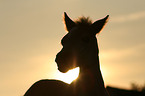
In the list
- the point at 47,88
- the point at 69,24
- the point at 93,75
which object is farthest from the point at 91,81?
the point at 47,88

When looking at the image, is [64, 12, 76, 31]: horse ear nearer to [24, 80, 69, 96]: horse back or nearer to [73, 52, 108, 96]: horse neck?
[73, 52, 108, 96]: horse neck

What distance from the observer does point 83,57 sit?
6926mm

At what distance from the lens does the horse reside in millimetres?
6781

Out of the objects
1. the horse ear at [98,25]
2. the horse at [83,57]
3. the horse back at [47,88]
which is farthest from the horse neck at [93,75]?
the horse back at [47,88]

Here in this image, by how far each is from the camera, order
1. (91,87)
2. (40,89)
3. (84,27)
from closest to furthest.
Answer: (91,87) < (84,27) < (40,89)

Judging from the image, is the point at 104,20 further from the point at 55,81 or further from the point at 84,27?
the point at 55,81

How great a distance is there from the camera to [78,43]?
704 cm

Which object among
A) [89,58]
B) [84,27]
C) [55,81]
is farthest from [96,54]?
[55,81]

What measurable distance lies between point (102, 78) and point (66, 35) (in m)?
1.12

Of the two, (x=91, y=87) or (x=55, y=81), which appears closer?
(x=91, y=87)

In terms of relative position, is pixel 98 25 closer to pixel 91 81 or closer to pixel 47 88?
pixel 91 81

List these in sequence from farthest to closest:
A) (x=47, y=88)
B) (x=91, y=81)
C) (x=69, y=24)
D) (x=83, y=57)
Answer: (x=47, y=88) < (x=69, y=24) < (x=83, y=57) < (x=91, y=81)

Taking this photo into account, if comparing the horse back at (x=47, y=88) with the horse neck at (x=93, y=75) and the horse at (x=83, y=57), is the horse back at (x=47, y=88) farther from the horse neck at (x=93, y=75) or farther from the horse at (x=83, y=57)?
the horse neck at (x=93, y=75)

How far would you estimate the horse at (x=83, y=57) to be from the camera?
6781 millimetres
